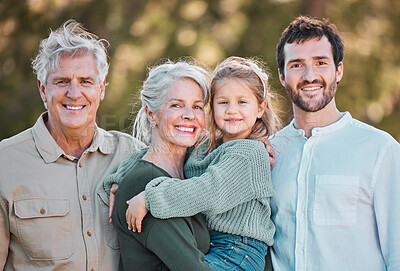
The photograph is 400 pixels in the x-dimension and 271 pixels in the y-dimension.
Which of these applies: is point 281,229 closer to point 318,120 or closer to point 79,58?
point 318,120

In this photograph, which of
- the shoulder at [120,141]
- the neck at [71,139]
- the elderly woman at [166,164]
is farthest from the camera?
the shoulder at [120,141]

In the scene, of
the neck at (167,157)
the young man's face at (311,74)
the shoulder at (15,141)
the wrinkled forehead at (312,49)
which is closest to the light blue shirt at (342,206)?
the young man's face at (311,74)

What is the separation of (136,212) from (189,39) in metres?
5.21

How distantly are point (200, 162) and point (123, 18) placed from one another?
5543mm

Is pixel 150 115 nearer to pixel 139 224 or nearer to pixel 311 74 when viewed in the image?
pixel 139 224

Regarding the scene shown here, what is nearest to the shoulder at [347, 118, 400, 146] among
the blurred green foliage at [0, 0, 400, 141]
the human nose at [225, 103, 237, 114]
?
the human nose at [225, 103, 237, 114]

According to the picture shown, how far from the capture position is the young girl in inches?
94.7

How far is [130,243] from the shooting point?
249 cm

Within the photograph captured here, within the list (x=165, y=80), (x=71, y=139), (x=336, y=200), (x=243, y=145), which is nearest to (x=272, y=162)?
(x=243, y=145)

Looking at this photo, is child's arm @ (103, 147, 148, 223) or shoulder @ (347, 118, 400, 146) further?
child's arm @ (103, 147, 148, 223)

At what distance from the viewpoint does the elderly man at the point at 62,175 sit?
2.73m

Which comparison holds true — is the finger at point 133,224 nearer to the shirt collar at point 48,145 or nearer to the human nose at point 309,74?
the shirt collar at point 48,145

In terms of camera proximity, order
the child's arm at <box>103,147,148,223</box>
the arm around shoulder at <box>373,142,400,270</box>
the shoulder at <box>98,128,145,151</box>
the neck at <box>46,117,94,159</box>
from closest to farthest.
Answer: the arm around shoulder at <box>373,142,400,270</box> < the child's arm at <box>103,147,148,223</box> < the neck at <box>46,117,94,159</box> < the shoulder at <box>98,128,145,151</box>

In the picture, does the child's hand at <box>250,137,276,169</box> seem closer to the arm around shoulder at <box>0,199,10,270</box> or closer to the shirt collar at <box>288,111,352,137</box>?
the shirt collar at <box>288,111,352,137</box>
